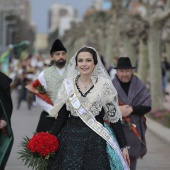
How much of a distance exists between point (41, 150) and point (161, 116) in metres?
11.2

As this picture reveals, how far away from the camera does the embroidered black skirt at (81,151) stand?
5230 mm

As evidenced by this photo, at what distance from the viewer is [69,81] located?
5586mm

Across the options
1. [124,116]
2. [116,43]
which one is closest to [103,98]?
[124,116]

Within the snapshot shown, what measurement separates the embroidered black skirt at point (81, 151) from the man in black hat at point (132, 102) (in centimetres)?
172

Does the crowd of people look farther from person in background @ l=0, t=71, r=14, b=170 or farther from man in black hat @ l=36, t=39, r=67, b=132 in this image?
man in black hat @ l=36, t=39, r=67, b=132

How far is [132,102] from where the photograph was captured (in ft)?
23.4

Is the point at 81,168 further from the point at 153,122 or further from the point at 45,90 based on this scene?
the point at 153,122

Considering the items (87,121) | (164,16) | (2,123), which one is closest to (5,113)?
(2,123)

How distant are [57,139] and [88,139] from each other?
0.28m

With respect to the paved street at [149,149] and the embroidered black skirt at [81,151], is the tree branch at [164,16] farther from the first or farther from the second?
the embroidered black skirt at [81,151]

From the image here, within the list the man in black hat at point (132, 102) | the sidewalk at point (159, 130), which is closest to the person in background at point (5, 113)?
the man in black hat at point (132, 102)

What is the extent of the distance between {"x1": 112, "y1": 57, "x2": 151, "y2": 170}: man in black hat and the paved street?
2.18 meters

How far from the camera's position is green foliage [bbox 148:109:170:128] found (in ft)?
49.8

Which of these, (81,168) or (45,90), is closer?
(81,168)
